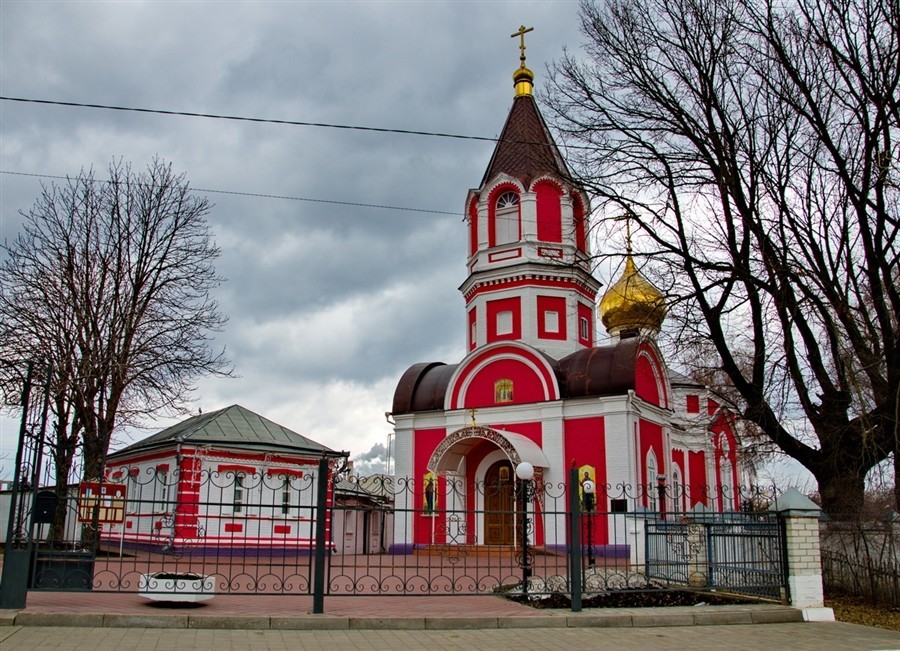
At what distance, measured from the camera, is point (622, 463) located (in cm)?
2181

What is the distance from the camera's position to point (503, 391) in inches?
956

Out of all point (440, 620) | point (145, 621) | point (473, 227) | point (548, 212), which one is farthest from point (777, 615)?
point (473, 227)

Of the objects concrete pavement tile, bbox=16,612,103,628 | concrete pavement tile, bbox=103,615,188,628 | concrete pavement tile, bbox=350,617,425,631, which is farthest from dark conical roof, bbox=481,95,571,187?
concrete pavement tile, bbox=16,612,103,628

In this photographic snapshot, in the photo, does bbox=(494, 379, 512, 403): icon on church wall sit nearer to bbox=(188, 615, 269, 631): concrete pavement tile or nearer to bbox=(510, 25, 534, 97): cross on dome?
bbox=(510, 25, 534, 97): cross on dome

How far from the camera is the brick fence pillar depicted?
10.5 m

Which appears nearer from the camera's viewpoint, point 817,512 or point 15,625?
point 15,625

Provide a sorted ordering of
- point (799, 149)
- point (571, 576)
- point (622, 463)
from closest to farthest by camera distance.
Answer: point (571, 576) < point (799, 149) < point (622, 463)

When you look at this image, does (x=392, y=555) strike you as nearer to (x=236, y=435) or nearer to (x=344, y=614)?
(x=344, y=614)

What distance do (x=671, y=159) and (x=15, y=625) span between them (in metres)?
11.6

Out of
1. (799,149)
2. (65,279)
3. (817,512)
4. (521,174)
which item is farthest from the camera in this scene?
(521,174)

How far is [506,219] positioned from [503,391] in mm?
5898

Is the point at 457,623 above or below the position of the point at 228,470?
below

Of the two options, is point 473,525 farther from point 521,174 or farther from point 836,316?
point 836,316

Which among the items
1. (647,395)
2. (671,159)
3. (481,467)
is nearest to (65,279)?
(481,467)
